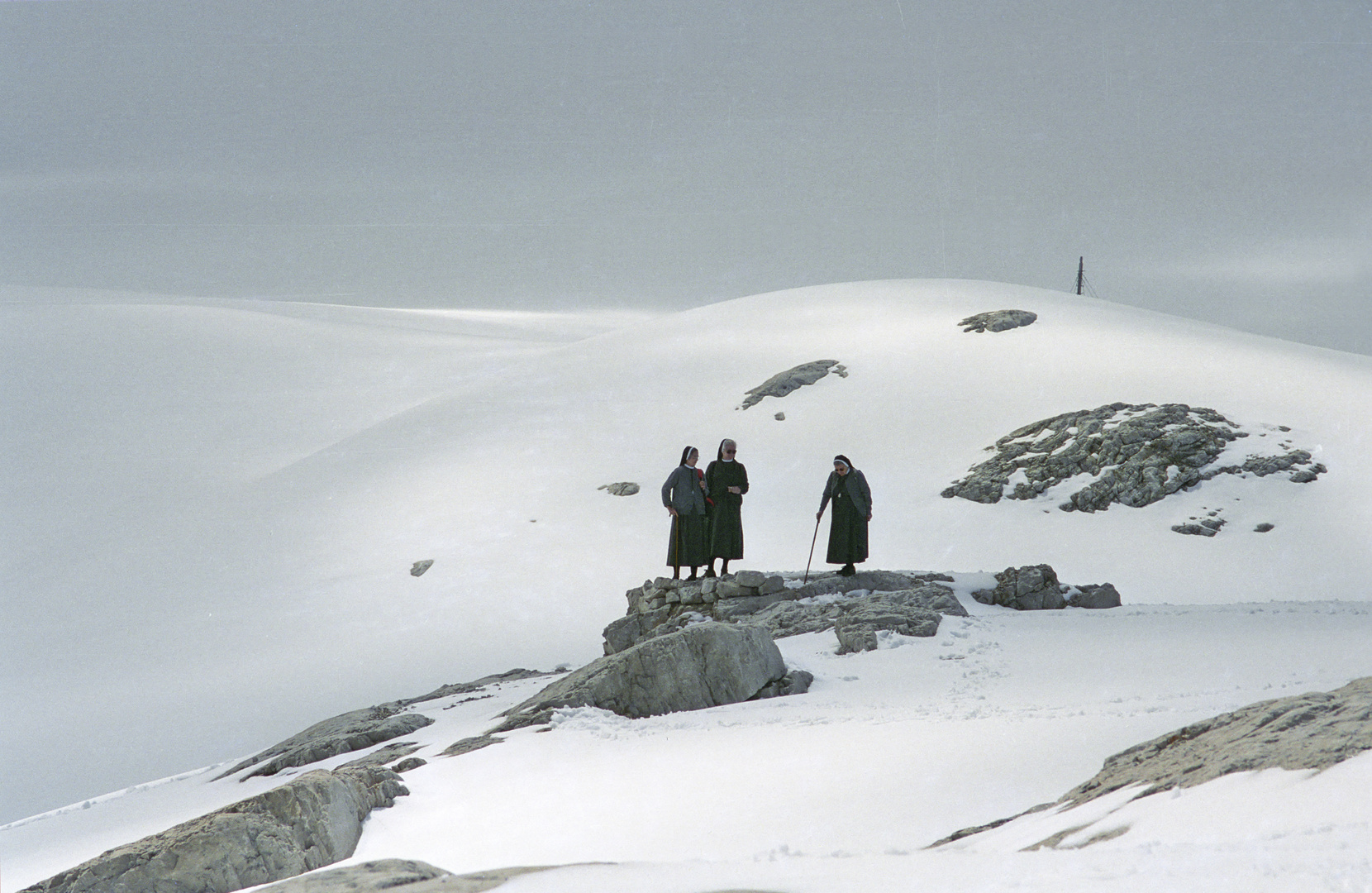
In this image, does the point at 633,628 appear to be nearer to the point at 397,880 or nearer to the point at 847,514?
the point at 847,514

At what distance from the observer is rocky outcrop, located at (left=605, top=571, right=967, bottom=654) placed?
36.0 ft

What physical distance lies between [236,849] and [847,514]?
888cm

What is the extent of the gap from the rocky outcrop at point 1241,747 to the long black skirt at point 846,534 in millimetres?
8023

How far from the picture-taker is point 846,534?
13.2 m

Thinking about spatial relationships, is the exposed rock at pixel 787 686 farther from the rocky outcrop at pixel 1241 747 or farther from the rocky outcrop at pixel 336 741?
the rocky outcrop at pixel 1241 747

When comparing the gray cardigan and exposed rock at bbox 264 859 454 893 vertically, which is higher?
the gray cardigan

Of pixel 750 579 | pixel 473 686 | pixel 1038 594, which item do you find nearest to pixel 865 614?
pixel 750 579

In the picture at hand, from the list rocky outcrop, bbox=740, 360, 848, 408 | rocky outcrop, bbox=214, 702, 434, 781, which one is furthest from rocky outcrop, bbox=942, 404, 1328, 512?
rocky outcrop, bbox=214, 702, 434, 781

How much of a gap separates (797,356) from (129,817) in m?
26.9

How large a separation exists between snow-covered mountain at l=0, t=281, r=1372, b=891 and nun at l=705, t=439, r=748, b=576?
Answer: 98.7 inches

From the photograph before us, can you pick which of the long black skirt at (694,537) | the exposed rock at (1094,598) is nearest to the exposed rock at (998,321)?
the exposed rock at (1094,598)

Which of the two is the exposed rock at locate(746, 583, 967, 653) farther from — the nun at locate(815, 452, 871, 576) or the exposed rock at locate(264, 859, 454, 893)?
the exposed rock at locate(264, 859, 454, 893)

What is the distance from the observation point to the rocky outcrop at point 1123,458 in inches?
845

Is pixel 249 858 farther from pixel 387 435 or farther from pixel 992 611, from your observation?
pixel 387 435
